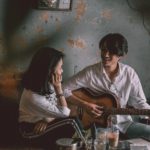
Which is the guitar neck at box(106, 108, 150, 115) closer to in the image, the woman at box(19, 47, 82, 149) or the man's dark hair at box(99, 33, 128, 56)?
the woman at box(19, 47, 82, 149)

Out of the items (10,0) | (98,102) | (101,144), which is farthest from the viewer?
(10,0)

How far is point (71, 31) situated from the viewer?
4.15 m

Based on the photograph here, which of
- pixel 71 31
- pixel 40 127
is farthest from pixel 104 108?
pixel 71 31

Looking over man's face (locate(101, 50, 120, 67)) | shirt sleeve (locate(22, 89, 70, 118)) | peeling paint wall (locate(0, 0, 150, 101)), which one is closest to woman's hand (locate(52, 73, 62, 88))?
shirt sleeve (locate(22, 89, 70, 118))

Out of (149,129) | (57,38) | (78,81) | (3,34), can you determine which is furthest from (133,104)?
(3,34)

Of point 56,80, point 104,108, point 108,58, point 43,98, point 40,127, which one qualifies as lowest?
point 40,127

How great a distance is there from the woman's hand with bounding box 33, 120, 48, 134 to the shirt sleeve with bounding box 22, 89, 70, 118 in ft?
0.37

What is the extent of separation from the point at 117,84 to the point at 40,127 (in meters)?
0.98

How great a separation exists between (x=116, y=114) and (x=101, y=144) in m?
0.83

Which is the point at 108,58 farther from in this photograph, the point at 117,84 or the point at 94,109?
the point at 94,109

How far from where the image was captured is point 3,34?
3.97 meters

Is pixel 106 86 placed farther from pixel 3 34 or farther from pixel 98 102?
pixel 3 34

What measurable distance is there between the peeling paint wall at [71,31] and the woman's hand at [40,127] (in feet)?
2.94

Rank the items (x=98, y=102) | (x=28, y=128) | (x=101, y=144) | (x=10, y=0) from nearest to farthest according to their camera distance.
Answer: (x=101, y=144) → (x=28, y=128) → (x=98, y=102) → (x=10, y=0)
